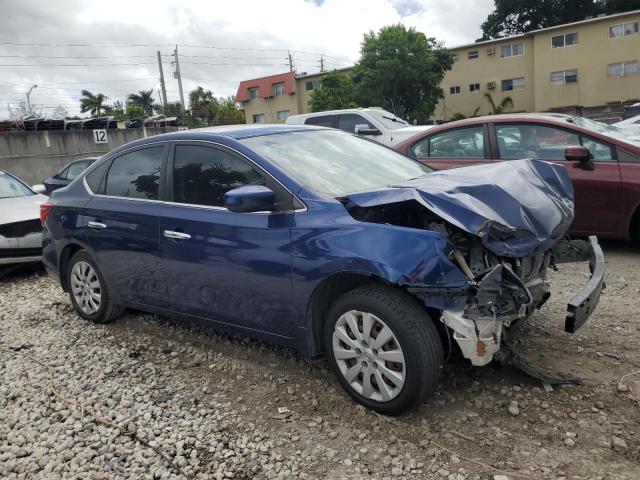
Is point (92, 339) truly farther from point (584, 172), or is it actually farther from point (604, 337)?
point (584, 172)

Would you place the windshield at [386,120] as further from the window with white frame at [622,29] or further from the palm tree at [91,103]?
the palm tree at [91,103]

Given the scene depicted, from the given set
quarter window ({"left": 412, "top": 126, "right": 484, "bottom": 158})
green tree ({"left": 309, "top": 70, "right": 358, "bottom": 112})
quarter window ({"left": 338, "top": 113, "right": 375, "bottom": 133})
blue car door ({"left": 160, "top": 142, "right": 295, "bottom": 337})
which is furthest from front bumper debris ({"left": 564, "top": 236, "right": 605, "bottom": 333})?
green tree ({"left": 309, "top": 70, "right": 358, "bottom": 112})

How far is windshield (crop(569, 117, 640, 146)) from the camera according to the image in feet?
18.5

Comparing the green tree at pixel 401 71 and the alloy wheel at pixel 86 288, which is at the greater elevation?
the green tree at pixel 401 71

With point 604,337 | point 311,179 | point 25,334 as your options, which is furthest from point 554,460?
point 25,334

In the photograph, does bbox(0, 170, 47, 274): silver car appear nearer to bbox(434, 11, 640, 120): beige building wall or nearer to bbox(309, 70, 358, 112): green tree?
bbox(309, 70, 358, 112): green tree

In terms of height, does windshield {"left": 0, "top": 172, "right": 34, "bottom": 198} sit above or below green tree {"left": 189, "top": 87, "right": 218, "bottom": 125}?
below

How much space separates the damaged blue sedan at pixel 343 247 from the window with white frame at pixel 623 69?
114 ft

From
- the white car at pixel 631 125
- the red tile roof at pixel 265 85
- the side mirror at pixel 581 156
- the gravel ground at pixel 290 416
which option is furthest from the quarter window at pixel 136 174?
the red tile roof at pixel 265 85

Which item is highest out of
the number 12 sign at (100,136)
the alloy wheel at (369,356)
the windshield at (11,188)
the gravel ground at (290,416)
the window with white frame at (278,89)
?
the window with white frame at (278,89)

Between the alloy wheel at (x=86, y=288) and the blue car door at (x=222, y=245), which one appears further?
the alloy wheel at (x=86, y=288)

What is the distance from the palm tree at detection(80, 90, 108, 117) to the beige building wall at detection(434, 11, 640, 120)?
134 feet

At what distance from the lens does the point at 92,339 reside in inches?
173

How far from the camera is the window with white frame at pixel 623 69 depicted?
32.2 meters
